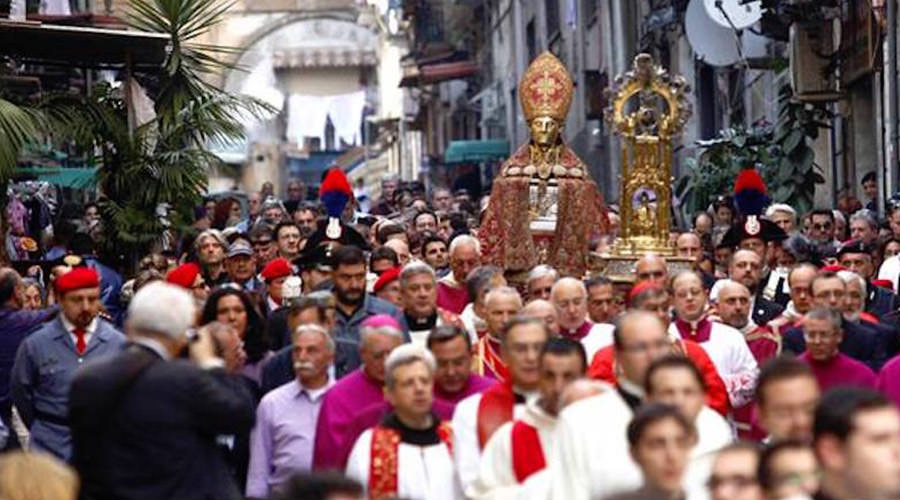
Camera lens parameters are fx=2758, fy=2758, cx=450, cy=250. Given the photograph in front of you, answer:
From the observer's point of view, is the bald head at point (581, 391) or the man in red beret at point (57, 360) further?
the man in red beret at point (57, 360)

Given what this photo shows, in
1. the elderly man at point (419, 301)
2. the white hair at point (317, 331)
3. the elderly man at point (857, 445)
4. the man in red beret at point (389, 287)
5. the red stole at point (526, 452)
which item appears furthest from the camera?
the man in red beret at point (389, 287)

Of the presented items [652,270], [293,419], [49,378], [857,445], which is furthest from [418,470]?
[652,270]

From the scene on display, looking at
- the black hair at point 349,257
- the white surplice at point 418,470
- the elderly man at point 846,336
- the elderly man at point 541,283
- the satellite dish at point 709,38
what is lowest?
the white surplice at point 418,470

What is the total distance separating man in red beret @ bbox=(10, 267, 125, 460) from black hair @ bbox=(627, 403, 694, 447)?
520cm

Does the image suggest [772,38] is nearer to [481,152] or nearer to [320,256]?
[320,256]

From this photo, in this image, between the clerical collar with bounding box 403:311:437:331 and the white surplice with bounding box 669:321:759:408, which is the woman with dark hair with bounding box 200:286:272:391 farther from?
→ the white surplice with bounding box 669:321:759:408

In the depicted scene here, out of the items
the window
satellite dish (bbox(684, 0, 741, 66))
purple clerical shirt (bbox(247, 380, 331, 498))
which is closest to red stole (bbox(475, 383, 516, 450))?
purple clerical shirt (bbox(247, 380, 331, 498))

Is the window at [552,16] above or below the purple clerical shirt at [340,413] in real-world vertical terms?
above

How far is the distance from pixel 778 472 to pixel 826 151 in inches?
776

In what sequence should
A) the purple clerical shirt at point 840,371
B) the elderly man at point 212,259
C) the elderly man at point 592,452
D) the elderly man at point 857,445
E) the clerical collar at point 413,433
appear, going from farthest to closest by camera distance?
the elderly man at point 212,259
the purple clerical shirt at point 840,371
the clerical collar at point 413,433
the elderly man at point 592,452
the elderly man at point 857,445

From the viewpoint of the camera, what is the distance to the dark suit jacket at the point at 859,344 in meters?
14.4

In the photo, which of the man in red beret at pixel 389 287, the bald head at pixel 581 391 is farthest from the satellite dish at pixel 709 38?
the bald head at pixel 581 391

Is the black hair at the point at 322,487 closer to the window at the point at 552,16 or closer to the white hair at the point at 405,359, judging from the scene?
the white hair at the point at 405,359

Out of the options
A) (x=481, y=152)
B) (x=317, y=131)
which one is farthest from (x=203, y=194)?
(x=317, y=131)
